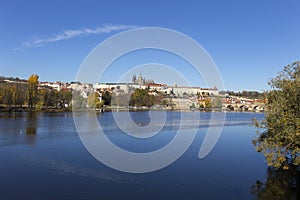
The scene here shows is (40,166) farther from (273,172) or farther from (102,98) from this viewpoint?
(102,98)

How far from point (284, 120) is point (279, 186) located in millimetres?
2408

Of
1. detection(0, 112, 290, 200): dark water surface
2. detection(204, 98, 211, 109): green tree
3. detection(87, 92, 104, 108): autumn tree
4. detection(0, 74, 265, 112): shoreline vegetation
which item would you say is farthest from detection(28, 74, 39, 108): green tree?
detection(204, 98, 211, 109): green tree

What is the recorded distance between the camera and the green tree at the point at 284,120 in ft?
27.0

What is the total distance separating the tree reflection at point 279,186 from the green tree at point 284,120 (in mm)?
818

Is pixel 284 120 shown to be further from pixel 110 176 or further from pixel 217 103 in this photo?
pixel 217 103

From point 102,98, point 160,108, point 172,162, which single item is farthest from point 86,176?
point 160,108

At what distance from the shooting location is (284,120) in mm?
8258

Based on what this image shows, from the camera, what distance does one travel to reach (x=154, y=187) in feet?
28.1

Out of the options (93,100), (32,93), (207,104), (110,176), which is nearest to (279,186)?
(110,176)

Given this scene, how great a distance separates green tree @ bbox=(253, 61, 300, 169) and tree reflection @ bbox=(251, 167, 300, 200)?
0.82 m

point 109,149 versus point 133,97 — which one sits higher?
point 133,97

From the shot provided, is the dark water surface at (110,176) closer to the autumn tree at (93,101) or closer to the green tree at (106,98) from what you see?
the autumn tree at (93,101)

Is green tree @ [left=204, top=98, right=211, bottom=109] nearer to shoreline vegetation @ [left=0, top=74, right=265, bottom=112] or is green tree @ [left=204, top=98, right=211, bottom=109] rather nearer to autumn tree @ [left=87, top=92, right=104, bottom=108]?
shoreline vegetation @ [left=0, top=74, right=265, bottom=112]

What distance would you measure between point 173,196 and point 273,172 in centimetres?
498
